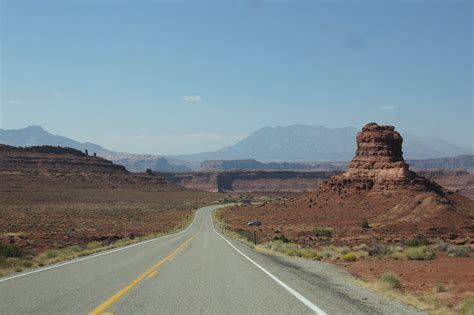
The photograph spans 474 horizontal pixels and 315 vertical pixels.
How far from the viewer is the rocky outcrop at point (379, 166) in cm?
7462

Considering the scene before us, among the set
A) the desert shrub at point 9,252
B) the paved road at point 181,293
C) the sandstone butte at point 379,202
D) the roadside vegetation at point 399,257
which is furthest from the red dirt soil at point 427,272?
the sandstone butte at point 379,202

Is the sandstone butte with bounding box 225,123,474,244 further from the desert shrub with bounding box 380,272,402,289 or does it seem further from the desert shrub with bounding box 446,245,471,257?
the desert shrub with bounding box 380,272,402,289

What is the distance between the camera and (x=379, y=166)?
78875mm

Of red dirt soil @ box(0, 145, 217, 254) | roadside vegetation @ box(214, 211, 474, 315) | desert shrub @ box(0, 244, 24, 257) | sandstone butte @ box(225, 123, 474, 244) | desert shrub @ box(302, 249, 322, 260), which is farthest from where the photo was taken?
red dirt soil @ box(0, 145, 217, 254)

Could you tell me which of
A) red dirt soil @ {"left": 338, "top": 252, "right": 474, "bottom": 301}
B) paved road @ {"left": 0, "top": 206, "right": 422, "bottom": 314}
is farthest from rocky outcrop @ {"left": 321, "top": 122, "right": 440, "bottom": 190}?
paved road @ {"left": 0, "top": 206, "right": 422, "bottom": 314}

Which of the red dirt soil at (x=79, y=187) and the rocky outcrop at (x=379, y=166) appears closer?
the rocky outcrop at (x=379, y=166)

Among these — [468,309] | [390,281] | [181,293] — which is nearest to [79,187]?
[390,281]

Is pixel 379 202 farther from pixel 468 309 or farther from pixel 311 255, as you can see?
pixel 468 309

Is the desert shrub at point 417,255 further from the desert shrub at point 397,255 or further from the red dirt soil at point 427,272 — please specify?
the red dirt soil at point 427,272

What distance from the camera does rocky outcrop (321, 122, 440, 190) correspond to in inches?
2938

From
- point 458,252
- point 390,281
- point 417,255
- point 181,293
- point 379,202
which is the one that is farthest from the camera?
Answer: point 379,202

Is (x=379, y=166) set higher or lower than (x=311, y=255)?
higher

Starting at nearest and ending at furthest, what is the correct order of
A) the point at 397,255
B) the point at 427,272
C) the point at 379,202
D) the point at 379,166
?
the point at 427,272 → the point at 397,255 → the point at 379,202 → the point at 379,166

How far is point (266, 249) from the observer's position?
89.6 feet
